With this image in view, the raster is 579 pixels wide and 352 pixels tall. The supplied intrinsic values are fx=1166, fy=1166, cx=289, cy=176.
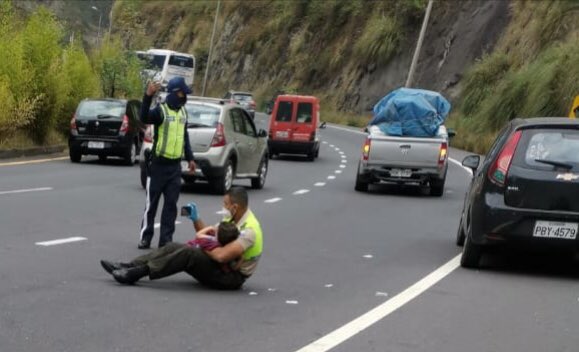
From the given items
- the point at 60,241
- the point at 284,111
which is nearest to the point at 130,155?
the point at 284,111

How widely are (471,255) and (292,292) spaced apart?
2743 mm

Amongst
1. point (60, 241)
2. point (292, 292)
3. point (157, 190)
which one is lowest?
point (60, 241)

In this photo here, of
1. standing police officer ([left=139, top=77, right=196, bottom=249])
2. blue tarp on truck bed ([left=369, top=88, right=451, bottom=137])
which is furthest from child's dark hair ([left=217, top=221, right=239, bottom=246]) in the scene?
blue tarp on truck bed ([left=369, top=88, right=451, bottom=137])

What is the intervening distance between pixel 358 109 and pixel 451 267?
58736mm

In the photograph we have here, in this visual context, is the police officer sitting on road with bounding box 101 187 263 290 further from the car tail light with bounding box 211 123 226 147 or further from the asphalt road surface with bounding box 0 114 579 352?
the car tail light with bounding box 211 123 226 147

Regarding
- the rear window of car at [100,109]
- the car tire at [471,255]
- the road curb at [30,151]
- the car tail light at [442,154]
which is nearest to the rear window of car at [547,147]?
the car tire at [471,255]

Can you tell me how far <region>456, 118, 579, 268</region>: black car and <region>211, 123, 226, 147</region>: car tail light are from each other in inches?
363

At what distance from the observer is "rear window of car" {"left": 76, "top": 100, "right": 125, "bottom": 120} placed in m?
28.1

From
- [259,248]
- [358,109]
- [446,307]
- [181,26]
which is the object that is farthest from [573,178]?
[181,26]

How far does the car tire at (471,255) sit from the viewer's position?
12.1m

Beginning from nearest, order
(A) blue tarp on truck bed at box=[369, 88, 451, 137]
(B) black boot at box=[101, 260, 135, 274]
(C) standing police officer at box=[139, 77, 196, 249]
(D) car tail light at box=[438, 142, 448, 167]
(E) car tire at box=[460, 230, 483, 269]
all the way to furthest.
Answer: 1. (B) black boot at box=[101, 260, 135, 274]
2. (E) car tire at box=[460, 230, 483, 269]
3. (C) standing police officer at box=[139, 77, 196, 249]
4. (D) car tail light at box=[438, 142, 448, 167]
5. (A) blue tarp on truck bed at box=[369, 88, 451, 137]

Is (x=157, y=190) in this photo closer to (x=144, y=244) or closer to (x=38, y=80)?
(x=144, y=244)

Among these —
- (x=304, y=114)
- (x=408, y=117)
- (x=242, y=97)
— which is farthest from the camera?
(x=242, y=97)

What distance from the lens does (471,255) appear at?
12242 mm
